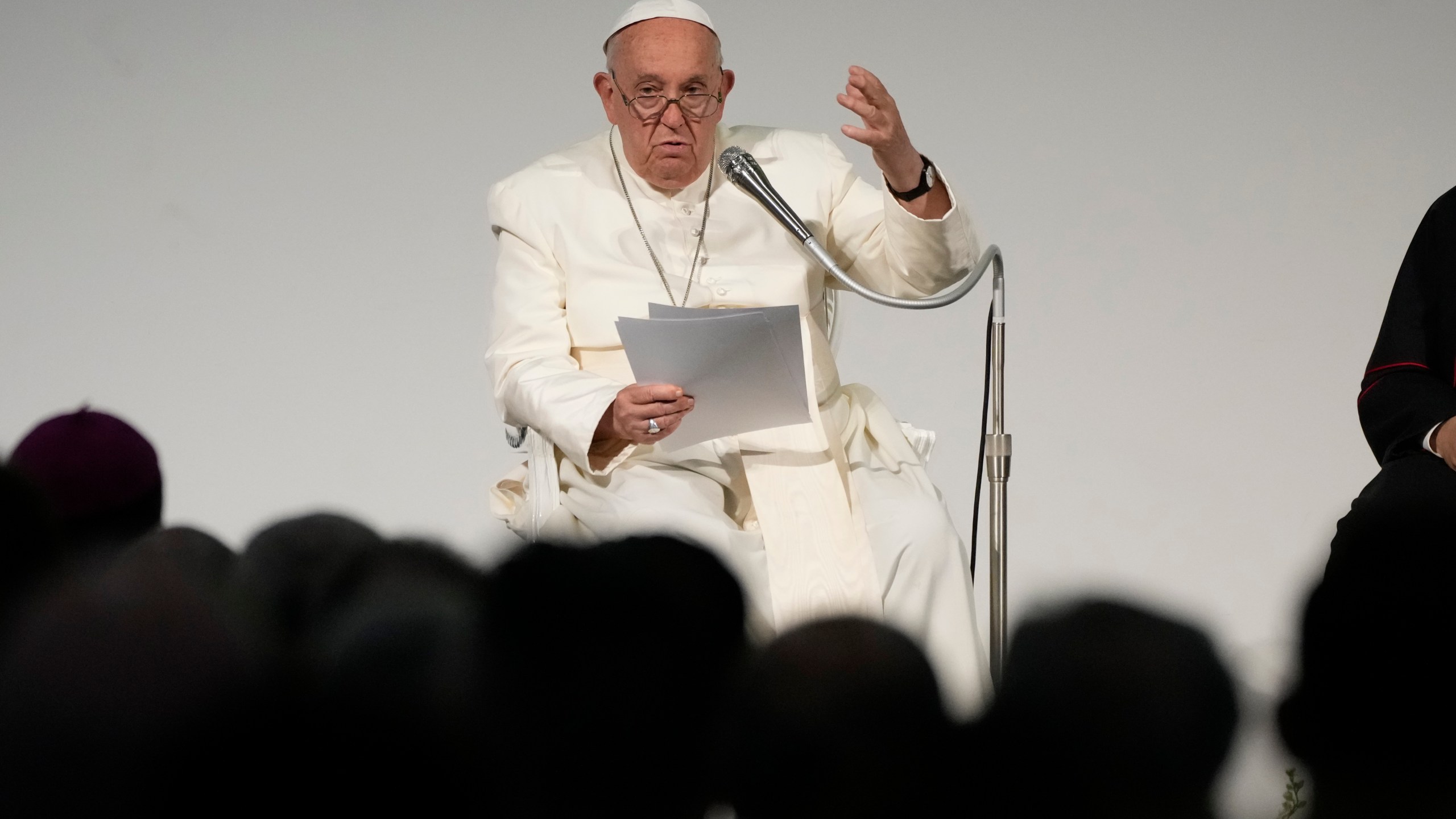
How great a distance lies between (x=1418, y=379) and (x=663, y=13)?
1664mm

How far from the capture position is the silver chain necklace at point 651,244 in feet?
9.52

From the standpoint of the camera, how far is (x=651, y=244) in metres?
2.96

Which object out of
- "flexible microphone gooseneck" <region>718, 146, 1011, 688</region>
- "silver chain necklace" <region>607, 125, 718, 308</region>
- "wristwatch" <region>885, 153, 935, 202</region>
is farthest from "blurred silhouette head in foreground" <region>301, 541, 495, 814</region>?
"silver chain necklace" <region>607, 125, 718, 308</region>

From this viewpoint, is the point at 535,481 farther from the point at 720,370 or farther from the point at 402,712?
the point at 402,712

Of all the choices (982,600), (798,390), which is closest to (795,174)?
(798,390)

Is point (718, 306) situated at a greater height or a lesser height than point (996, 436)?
greater

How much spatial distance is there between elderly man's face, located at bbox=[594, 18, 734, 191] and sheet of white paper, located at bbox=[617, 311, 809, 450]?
0.60 m

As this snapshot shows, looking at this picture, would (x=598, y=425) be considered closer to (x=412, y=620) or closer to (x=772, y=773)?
(x=412, y=620)

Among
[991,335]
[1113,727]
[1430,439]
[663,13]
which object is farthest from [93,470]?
[1430,439]

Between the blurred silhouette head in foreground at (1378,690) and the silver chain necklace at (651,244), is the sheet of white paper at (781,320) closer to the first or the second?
the silver chain necklace at (651,244)

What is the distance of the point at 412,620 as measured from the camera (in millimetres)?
1083

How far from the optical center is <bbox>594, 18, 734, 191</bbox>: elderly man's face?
273 cm

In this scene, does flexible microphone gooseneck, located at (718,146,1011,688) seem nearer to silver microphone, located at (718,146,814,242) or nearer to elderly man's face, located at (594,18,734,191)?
silver microphone, located at (718,146,814,242)

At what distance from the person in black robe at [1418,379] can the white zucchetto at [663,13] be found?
59.3 inches
